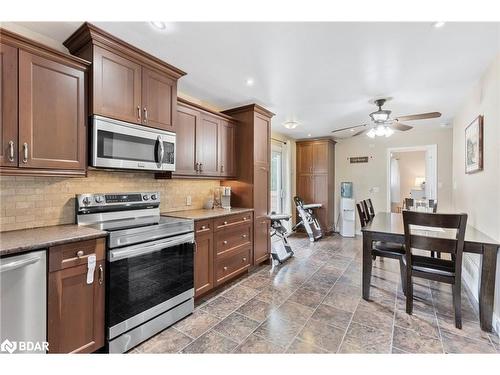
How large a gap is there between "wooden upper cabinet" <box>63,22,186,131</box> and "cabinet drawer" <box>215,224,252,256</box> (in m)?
1.38

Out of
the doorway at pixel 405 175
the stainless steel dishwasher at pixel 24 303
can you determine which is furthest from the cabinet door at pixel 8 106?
the doorway at pixel 405 175

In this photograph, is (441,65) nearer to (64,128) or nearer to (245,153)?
(245,153)

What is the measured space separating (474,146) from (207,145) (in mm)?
3226

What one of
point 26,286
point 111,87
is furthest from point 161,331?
point 111,87

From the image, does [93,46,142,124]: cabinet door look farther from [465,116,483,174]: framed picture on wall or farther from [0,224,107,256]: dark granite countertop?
[465,116,483,174]: framed picture on wall

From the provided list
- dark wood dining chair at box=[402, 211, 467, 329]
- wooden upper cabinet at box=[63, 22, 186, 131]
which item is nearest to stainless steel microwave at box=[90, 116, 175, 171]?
wooden upper cabinet at box=[63, 22, 186, 131]

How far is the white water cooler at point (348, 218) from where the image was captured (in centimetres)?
574

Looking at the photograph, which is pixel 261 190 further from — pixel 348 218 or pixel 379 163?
pixel 379 163

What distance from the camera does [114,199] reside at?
7.34 ft

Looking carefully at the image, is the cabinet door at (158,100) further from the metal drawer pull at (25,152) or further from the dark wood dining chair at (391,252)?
the dark wood dining chair at (391,252)

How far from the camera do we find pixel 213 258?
2697mm
